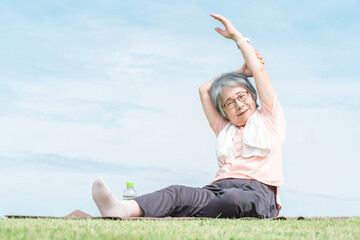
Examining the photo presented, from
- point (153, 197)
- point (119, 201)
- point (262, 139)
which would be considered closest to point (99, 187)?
point (119, 201)

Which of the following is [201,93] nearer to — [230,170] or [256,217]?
[230,170]

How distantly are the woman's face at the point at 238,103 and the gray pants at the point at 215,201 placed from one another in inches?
23.0

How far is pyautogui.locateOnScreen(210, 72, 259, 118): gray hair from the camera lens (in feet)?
12.8

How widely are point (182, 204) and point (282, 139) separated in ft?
3.50

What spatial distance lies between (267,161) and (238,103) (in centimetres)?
54

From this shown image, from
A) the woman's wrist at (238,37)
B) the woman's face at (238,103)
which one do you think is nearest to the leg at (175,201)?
the woman's face at (238,103)

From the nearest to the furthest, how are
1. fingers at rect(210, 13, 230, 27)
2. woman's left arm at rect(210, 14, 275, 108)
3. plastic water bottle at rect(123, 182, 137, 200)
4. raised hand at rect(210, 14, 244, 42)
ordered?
woman's left arm at rect(210, 14, 275, 108) < raised hand at rect(210, 14, 244, 42) < fingers at rect(210, 13, 230, 27) < plastic water bottle at rect(123, 182, 137, 200)

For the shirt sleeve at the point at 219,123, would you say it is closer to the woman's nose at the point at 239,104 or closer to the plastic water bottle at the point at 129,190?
the woman's nose at the point at 239,104

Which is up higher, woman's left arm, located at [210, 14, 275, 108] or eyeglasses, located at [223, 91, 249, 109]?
woman's left arm, located at [210, 14, 275, 108]

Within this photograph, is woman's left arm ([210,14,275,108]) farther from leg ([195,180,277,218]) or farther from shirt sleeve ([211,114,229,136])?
leg ([195,180,277,218])

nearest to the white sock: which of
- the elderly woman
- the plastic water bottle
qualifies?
the elderly woman

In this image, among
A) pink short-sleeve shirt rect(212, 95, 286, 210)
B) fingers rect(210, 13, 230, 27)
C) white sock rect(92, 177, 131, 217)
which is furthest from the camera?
fingers rect(210, 13, 230, 27)

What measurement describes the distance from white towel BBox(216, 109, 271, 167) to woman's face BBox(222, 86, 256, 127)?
62mm

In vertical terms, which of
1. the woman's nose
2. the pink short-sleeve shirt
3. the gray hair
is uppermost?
the gray hair
